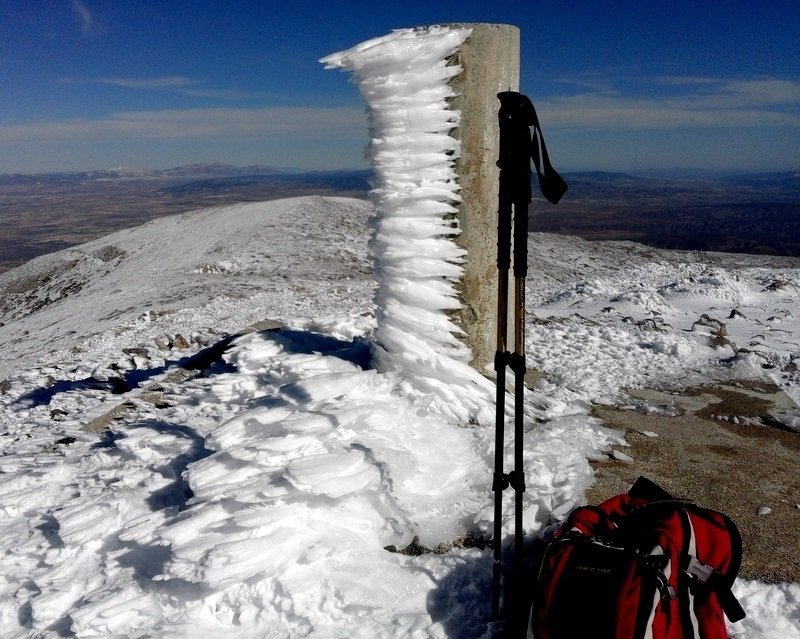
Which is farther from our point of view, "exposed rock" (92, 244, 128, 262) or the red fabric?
"exposed rock" (92, 244, 128, 262)

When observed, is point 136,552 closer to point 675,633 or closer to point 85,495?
point 85,495

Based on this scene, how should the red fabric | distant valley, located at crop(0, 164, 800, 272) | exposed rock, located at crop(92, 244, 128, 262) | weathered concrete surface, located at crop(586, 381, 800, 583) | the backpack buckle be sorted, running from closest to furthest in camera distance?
the red fabric, the backpack buckle, weathered concrete surface, located at crop(586, 381, 800, 583), exposed rock, located at crop(92, 244, 128, 262), distant valley, located at crop(0, 164, 800, 272)

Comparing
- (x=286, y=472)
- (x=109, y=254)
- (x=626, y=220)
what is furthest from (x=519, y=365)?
(x=626, y=220)

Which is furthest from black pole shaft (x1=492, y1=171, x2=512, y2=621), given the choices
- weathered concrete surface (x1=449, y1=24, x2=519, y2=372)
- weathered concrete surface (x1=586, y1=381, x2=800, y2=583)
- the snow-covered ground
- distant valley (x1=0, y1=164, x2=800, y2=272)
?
distant valley (x1=0, y1=164, x2=800, y2=272)

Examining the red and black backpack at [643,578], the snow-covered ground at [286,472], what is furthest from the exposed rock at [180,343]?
the red and black backpack at [643,578]

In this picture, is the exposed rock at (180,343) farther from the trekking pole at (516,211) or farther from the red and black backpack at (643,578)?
the red and black backpack at (643,578)

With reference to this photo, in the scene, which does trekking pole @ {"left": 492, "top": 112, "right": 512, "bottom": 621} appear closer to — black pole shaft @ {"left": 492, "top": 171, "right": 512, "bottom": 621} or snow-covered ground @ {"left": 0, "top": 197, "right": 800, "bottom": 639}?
black pole shaft @ {"left": 492, "top": 171, "right": 512, "bottom": 621}

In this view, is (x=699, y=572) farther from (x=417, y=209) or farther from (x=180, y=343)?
(x=180, y=343)
